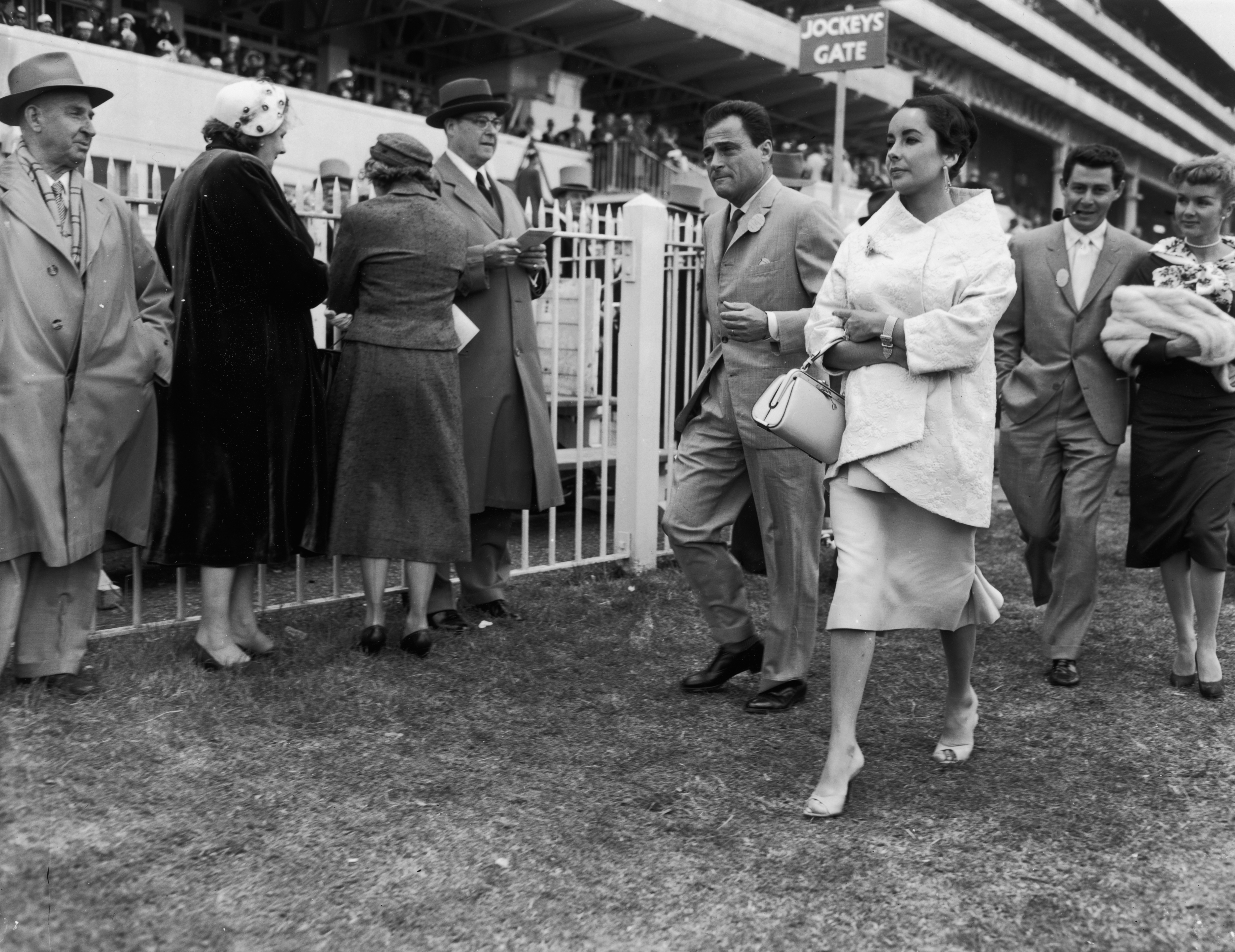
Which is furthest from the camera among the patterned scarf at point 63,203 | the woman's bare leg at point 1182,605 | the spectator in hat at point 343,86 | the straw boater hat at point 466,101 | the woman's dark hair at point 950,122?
the spectator in hat at point 343,86

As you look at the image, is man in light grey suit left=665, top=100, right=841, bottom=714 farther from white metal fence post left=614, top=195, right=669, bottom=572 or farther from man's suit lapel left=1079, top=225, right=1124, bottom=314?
white metal fence post left=614, top=195, right=669, bottom=572

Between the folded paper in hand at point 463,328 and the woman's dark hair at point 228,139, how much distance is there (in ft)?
3.22

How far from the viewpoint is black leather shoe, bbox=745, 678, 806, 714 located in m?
4.76

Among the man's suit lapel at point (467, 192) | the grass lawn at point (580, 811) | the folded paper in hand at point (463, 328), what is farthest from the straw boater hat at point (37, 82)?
the grass lawn at point (580, 811)

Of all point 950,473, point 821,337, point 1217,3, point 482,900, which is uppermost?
point 1217,3

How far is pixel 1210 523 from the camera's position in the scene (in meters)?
5.10

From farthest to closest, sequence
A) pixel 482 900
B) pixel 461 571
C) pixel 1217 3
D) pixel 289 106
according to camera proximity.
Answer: pixel 461 571
pixel 1217 3
pixel 289 106
pixel 482 900

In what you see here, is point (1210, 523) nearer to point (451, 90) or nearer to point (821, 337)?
point (821, 337)

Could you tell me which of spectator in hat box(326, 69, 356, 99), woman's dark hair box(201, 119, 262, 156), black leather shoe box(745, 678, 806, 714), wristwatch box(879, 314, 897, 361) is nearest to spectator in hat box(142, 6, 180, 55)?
spectator in hat box(326, 69, 356, 99)

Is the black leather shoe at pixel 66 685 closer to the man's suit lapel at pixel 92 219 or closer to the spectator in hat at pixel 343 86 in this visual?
the man's suit lapel at pixel 92 219

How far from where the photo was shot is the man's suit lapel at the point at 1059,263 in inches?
213

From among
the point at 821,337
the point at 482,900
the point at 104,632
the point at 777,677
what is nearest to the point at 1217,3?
the point at 821,337

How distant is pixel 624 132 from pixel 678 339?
19.0 meters

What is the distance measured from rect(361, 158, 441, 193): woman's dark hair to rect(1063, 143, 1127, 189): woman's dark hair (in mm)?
2522
